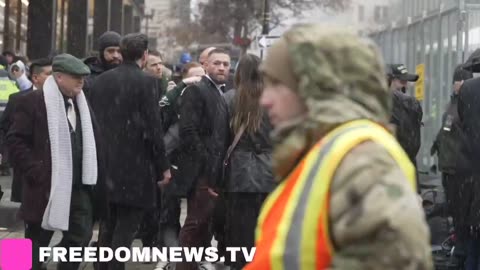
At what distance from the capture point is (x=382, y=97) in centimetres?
270

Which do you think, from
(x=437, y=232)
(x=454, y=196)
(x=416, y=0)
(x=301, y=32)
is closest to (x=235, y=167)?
(x=454, y=196)

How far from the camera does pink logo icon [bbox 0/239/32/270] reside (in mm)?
7789

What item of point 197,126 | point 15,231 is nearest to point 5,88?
point 15,231

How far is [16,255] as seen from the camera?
26.9 ft

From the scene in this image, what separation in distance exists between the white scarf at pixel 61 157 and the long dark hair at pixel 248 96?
3.36ft

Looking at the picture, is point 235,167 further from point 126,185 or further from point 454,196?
point 454,196

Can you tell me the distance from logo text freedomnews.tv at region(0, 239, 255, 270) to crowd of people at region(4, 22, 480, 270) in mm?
60

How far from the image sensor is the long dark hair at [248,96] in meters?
7.13

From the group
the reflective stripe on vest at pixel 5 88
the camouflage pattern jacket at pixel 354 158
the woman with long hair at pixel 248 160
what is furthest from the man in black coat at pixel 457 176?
the reflective stripe on vest at pixel 5 88

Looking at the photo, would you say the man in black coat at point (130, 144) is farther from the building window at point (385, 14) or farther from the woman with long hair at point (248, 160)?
the building window at point (385, 14)

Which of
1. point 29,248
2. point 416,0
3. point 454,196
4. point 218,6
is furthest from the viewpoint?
point 218,6

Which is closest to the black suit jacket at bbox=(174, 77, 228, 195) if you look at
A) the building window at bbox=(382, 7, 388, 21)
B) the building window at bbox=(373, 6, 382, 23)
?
the building window at bbox=(382, 7, 388, 21)

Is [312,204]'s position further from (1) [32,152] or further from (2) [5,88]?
(2) [5,88]

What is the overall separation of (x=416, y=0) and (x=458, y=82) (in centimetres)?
1099
